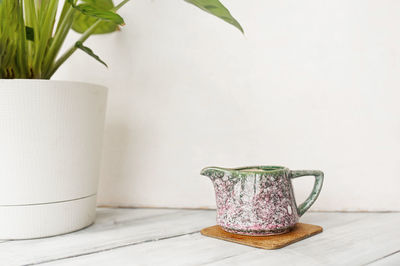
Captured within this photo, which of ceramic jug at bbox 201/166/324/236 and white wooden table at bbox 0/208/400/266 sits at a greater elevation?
ceramic jug at bbox 201/166/324/236

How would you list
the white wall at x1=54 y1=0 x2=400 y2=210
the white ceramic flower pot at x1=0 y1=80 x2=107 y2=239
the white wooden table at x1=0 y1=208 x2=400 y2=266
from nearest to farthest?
the white wooden table at x1=0 y1=208 x2=400 y2=266 → the white ceramic flower pot at x1=0 y1=80 x2=107 y2=239 → the white wall at x1=54 y1=0 x2=400 y2=210

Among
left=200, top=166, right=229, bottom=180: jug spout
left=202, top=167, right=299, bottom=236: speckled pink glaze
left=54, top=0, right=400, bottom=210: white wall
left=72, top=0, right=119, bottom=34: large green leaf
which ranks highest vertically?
left=72, top=0, right=119, bottom=34: large green leaf

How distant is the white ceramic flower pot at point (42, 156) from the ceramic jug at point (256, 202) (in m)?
0.27

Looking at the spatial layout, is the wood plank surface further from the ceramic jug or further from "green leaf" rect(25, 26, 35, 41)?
"green leaf" rect(25, 26, 35, 41)

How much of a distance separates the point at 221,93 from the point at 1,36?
1.50ft

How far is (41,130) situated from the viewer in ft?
2.03

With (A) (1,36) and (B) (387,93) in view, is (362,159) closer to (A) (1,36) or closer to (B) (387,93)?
(B) (387,93)

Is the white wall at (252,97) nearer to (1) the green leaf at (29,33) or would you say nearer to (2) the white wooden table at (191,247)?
(2) the white wooden table at (191,247)

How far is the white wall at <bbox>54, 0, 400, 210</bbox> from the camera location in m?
0.77

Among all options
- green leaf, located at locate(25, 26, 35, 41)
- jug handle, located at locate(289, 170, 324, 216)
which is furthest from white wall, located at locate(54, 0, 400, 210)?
green leaf, located at locate(25, 26, 35, 41)

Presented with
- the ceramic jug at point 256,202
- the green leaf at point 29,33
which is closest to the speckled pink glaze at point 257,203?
the ceramic jug at point 256,202

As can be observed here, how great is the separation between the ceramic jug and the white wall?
23 centimetres

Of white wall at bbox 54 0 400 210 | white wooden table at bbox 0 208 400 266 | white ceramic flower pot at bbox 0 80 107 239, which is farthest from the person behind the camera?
white wall at bbox 54 0 400 210

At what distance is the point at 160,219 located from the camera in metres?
0.76
